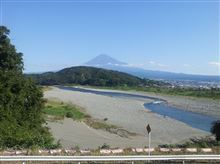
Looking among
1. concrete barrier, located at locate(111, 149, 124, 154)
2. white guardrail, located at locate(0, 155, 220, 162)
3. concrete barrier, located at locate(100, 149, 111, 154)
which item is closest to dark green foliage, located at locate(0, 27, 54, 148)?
concrete barrier, located at locate(100, 149, 111, 154)

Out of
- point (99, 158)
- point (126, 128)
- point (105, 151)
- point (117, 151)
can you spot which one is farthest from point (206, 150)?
point (126, 128)

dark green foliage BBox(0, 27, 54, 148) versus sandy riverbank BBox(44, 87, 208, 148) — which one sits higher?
dark green foliage BBox(0, 27, 54, 148)

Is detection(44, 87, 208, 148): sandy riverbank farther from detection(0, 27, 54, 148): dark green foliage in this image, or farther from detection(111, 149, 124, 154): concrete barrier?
detection(111, 149, 124, 154): concrete barrier

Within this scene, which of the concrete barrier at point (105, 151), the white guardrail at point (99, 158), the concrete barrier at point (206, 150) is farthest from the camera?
the concrete barrier at point (206, 150)

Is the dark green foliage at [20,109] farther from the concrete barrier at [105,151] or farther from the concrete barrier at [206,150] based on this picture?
the concrete barrier at [206,150]

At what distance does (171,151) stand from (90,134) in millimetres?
27211

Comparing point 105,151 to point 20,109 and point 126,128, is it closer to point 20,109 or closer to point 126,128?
point 20,109

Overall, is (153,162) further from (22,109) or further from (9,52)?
(9,52)

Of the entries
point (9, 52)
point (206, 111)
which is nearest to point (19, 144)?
point (9, 52)

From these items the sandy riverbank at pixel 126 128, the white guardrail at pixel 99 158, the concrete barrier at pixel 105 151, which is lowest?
the sandy riverbank at pixel 126 128

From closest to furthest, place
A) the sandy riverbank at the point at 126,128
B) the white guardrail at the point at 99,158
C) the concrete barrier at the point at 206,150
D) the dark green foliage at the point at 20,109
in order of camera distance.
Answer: the white guardrail at the point at 99,158 < the concrete barrier at the point at 206,150 < the dark green foliage at the point at 20,109 < the sandy riverbank at the point at 126,128

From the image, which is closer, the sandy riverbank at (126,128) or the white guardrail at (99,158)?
the white guardrail at (99,158)

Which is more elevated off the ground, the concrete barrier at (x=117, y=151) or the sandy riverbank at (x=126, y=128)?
the concrete barrier at (x=117, y=151)

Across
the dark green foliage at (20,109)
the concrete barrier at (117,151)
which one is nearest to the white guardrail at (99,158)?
the concrete barrier at (117,151)
